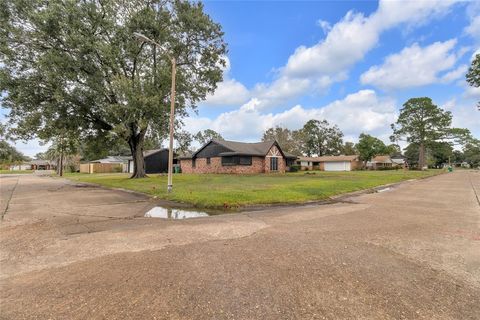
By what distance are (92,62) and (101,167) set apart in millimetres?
32315

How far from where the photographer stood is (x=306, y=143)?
6744cm

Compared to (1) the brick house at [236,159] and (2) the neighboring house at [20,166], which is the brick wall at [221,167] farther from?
(2) the neighboring house at [20,166]

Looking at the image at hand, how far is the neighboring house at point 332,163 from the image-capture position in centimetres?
5516

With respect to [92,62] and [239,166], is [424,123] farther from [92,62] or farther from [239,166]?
[92,62]

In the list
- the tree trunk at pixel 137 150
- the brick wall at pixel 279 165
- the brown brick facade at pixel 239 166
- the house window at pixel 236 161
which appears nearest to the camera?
the tree trunk at pixel 137 150

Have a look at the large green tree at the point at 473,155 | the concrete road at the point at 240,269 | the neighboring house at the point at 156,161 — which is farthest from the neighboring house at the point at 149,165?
the large green tree at the point at 473,155

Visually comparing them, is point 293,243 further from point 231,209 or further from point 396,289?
point 231,209

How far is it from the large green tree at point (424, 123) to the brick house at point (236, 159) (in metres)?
36.3

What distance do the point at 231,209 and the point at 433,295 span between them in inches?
257

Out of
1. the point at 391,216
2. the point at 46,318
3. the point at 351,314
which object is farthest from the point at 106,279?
the point at 391,216

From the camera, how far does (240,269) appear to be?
371 cm

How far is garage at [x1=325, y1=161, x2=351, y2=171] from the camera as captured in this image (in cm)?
5497

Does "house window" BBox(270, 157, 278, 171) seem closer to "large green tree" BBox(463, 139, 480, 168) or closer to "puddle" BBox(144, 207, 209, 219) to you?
"puddle" BBox(144, 207, 209, 219)

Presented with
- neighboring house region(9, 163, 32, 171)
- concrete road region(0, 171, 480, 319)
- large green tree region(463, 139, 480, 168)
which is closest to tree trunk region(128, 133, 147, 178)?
concrete road region(0, 171, 480, 319)
